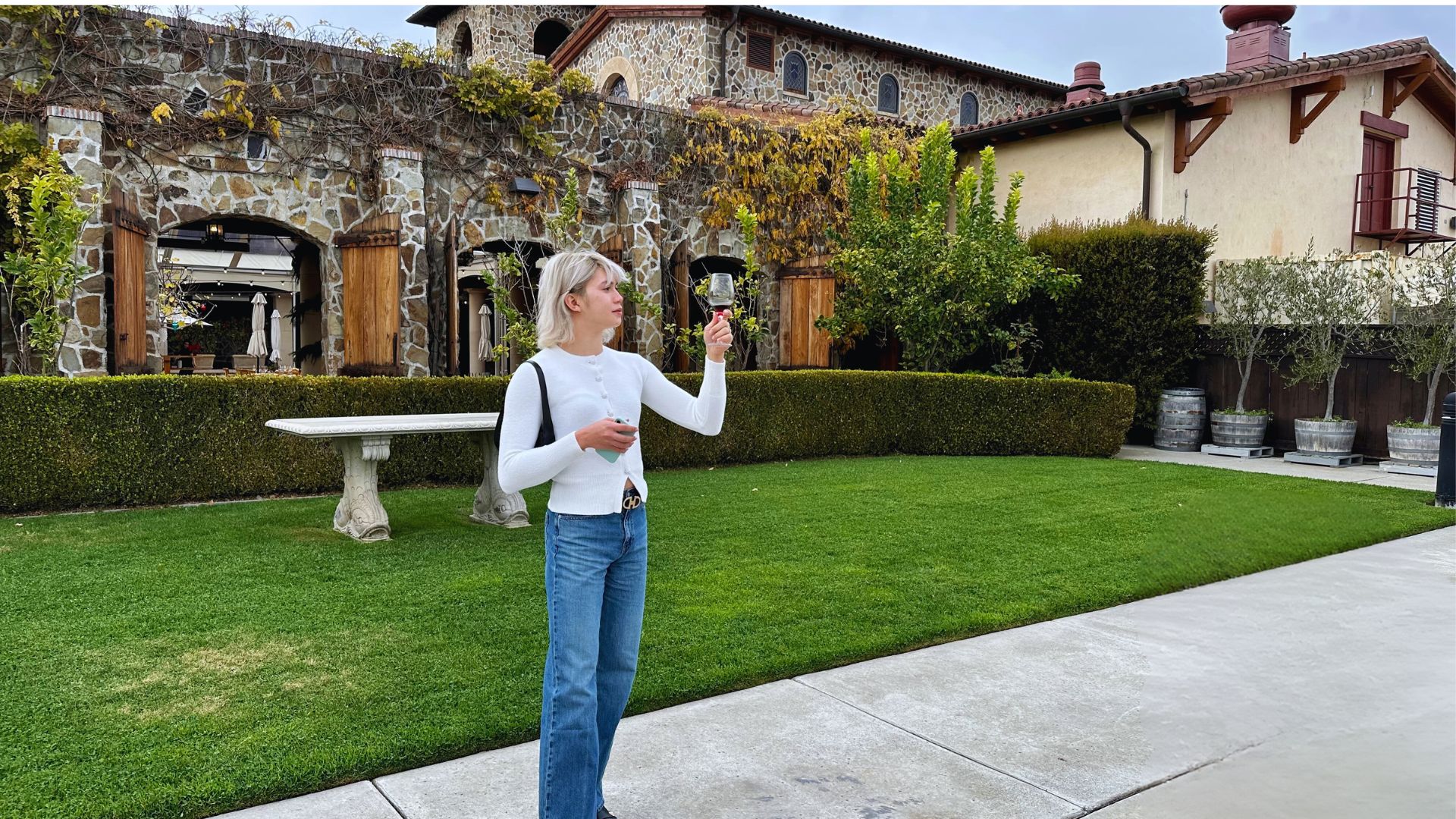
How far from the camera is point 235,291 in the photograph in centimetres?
2252

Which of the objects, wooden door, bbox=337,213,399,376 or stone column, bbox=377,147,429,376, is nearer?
wooden door, bbox=337,213,399,376

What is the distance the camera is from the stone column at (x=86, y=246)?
956 cm

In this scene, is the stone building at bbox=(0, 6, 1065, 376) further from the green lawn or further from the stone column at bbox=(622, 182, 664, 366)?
the green lawn

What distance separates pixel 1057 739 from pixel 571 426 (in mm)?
2245

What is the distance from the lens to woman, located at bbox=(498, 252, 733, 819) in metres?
2.62

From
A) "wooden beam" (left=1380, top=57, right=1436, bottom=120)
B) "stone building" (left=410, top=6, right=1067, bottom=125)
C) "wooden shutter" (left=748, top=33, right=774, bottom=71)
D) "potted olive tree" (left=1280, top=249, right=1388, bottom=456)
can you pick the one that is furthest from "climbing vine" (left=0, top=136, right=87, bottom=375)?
"wooden beam" (left=1380, top=57, right=1436, bottom=120)

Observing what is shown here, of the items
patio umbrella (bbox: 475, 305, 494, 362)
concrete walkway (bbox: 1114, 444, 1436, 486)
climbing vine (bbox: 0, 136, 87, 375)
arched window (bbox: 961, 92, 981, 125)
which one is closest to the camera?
climbing vine (bbox: 0, 136, 87, 375)

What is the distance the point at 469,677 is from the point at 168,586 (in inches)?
98.8

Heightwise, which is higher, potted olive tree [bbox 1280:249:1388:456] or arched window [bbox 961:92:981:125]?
arched window [bbox 961:92:981:125]

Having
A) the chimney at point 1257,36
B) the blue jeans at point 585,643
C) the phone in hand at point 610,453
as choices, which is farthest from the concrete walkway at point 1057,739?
the chimney at point 1257,36

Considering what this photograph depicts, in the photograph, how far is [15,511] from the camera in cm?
786

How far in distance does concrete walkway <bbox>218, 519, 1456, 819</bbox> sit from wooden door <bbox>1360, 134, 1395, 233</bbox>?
14.7 m

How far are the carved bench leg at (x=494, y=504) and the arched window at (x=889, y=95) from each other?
47.9 ft

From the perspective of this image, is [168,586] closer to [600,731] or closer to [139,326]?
[600,731]
